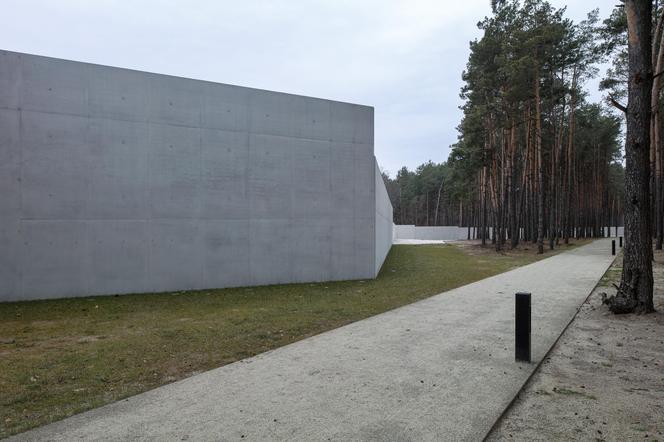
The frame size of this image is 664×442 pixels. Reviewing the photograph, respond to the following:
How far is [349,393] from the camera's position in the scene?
12.6 ft

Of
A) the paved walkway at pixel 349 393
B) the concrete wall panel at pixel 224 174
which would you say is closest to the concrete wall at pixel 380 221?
the concrete wall panel at pixel 224 174

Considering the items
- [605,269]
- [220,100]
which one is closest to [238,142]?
[220,100]

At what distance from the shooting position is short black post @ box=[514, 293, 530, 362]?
4.74 meters

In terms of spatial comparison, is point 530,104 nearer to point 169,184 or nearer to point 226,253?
point 226,253

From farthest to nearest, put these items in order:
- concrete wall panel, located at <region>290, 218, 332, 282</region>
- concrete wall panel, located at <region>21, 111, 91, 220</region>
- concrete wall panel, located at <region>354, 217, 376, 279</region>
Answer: concrete wall panel, located at <region>354, 217, 376, 279</region>
concrete wall panel, located at <region>290, 218, 332, 282</region>
concrete wall panel, located at <region>21, 111, 91, 220</region>

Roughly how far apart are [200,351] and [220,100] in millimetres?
7914

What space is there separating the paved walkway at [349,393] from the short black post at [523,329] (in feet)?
0.43

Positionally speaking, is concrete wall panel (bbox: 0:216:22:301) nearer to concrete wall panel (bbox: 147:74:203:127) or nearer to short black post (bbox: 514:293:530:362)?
concrete wall panel (bbox: 147:74:203:127)

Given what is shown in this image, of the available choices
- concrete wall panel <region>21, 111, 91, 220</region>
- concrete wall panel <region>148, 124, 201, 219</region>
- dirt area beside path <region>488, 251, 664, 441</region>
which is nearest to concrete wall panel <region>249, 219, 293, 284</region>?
concrete wall panel <region>148, 124, 201, 219</region>

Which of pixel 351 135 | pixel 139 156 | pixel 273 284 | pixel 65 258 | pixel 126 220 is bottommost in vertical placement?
pixel 273 284

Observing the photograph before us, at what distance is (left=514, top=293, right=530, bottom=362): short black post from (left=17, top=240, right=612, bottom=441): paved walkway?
13 cm

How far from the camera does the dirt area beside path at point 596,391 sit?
10.4 ft

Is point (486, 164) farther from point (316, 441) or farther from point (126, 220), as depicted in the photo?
point (316, 441)

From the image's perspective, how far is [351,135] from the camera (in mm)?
12875
